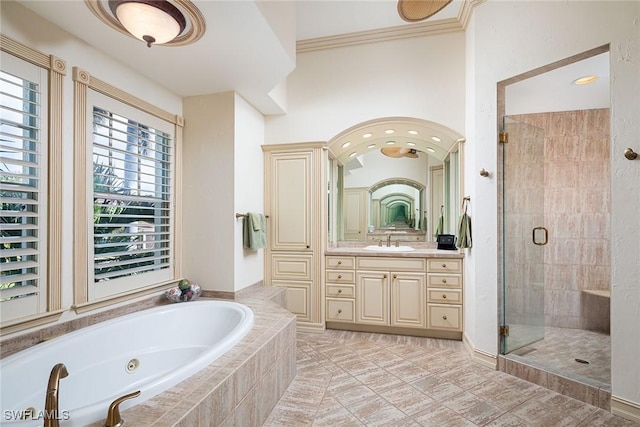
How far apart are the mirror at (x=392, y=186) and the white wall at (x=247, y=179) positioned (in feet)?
2.84

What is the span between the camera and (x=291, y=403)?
2.03 metres

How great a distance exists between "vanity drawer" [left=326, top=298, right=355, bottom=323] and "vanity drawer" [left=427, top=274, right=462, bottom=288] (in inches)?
33.2

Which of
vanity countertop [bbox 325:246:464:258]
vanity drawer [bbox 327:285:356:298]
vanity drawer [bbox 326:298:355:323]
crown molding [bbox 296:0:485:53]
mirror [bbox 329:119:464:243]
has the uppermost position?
crown molding [bbox 296:0:485:53]

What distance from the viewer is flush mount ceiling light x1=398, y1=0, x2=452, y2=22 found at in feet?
8.04

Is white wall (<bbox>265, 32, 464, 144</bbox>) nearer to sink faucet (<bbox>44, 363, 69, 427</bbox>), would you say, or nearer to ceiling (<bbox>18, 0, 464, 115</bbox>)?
ceiling (<bbox>18, 0, 464, 115</bbox>)

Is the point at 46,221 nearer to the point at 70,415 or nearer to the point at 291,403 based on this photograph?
the point at 70,415

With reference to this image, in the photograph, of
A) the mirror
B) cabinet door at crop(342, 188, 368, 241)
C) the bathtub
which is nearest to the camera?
the bathtub

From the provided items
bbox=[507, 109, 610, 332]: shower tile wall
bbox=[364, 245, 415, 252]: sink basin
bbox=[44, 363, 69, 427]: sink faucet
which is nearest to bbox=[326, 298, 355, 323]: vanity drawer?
bbox=[364, 245, 415, 252]: sink basin

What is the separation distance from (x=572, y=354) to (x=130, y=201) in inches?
151

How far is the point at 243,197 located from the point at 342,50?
195cm

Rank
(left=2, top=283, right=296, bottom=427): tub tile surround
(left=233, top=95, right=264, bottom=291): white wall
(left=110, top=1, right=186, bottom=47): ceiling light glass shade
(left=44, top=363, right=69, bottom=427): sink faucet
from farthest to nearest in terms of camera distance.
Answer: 1. (left=233, top=95, right=264, bottom=291): white wall
2. (left=110, top=1, right=186, bottom=47): ceiling light glass shade
3. (left=2, top=283, right=296, bottom=427): tub tile surround
4. (left=44, top=363, right=69, bottom=427): sink faucet

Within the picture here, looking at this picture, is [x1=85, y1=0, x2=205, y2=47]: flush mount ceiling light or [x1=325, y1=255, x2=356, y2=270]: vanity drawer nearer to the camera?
[x1=85, y1=0, x2=205, y2=47]: flush mount ceiling light

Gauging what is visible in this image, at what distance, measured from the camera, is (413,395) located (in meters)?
2.14

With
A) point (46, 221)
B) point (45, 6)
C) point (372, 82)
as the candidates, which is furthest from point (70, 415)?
point (372, 82)
